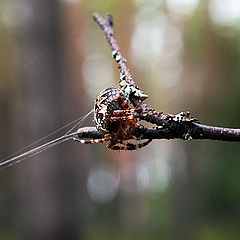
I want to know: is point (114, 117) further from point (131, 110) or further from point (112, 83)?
point (112, 83)

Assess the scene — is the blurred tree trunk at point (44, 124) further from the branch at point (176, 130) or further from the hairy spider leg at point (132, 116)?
the branch at point (176, 130)

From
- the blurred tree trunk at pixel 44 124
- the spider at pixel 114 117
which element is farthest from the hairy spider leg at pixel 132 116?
the blurred tree trunk at pixel 44 124

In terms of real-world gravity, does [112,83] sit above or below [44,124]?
above

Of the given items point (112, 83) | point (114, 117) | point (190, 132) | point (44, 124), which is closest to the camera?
point (190, 132)

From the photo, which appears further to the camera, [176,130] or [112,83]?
[112,83]

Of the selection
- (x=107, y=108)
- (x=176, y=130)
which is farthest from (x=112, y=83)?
(x=176, y=130)

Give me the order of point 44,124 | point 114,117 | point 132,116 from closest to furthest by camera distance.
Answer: point 132,116 < point 114,117 < point 44,124

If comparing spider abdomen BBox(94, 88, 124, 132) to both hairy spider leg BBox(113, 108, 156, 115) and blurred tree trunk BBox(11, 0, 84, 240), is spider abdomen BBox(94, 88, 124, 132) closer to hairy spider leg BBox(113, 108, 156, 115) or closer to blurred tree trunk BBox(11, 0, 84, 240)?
hairy spider leg BBox(113, 108, 156, 115)
